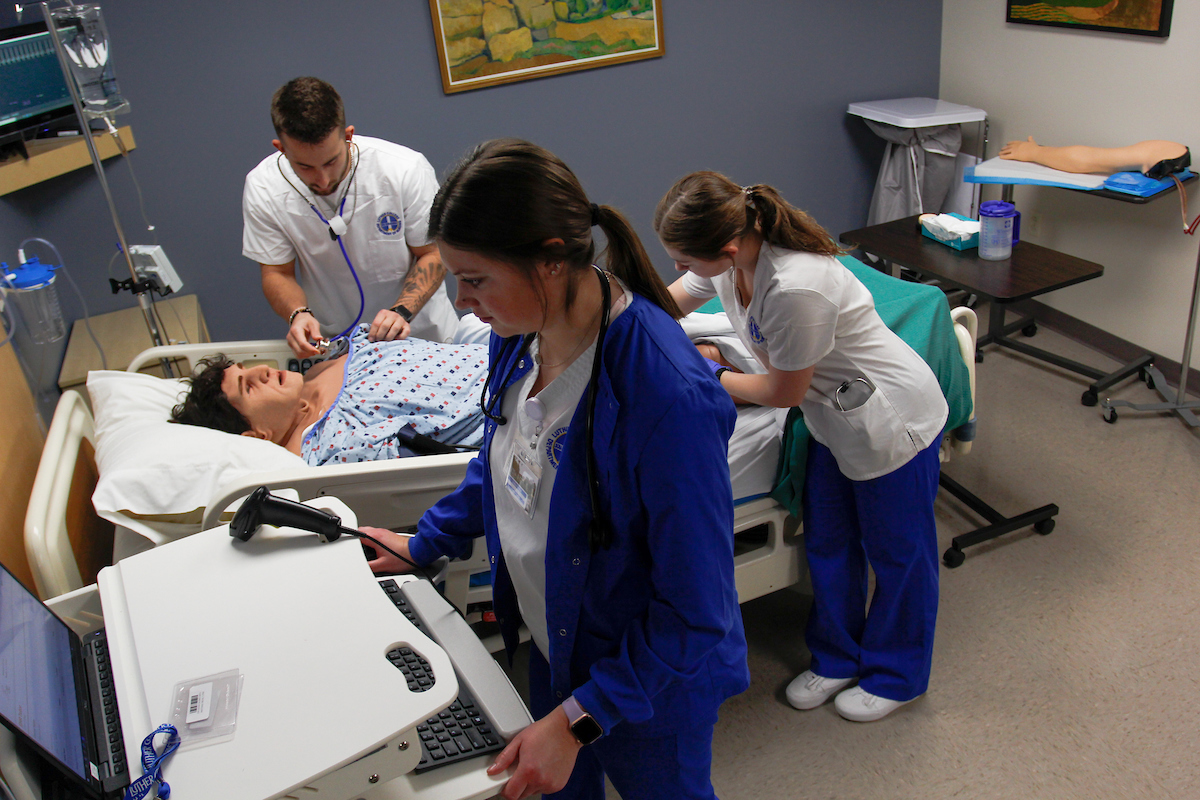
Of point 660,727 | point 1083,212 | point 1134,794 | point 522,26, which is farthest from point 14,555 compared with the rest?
point 1083,212

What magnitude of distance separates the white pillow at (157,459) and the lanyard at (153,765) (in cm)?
92

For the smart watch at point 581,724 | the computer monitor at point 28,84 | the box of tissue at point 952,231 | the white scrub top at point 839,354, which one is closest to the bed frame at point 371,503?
A: the white scrub top at point 839,354

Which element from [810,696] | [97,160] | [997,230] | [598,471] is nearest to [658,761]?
[598,471]

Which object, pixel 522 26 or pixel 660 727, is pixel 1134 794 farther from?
pixel 522 26

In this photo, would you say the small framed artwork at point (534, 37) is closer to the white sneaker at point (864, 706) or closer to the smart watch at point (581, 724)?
the white sneaker at point (864, 706)

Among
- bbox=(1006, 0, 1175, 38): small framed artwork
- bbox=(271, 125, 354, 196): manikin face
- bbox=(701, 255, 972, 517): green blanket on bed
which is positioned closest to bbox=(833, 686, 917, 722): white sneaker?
bbox=(701, 255, 972, 517): green blanket on bed

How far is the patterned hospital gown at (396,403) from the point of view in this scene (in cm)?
204

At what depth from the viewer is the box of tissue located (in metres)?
3.03

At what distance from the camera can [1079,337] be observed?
154 inches

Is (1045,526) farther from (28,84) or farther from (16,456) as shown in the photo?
(28,84)

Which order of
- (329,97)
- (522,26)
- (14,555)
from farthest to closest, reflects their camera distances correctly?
1. (522,26)
2. (329,97)
3. (14,555)

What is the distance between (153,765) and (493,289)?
0.64 m

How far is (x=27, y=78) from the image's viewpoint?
2463 mm

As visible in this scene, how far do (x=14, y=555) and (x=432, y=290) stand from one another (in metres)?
1.27
